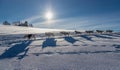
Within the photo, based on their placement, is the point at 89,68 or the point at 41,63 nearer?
the point at 89,68

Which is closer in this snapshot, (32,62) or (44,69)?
(44,69)

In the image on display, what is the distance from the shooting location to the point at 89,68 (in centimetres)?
1212

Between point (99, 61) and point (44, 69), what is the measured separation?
4593 millimetres

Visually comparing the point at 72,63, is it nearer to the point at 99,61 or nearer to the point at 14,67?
the point at 99,61

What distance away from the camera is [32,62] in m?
14.0

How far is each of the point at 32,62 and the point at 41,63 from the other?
81 centimetres

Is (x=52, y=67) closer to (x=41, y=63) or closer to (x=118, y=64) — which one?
(x=41, y=63)

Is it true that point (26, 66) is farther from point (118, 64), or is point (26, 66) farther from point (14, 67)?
point (118, 64)

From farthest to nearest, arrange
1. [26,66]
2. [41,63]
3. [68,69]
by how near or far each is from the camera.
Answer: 1. [41,63]
2. [26,66]
3. [68,69]

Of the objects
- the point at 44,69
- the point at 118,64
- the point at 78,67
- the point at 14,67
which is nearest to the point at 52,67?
the point at 44,69

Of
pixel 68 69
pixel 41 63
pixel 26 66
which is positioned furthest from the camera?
pixel 41 63

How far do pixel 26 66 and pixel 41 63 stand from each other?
4.30 ft

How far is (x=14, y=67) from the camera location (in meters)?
12.5

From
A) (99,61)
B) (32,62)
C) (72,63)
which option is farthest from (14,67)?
(99,61)
